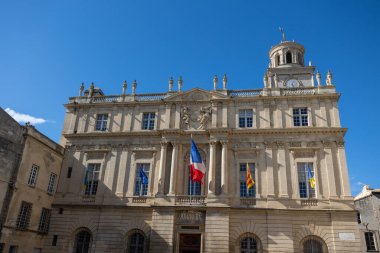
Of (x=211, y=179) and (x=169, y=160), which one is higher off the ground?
(x=169, y=160)

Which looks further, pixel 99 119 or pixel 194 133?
pixel 99 119

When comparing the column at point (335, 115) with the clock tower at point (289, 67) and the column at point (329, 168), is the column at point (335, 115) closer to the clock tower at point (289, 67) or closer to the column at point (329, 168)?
the column at point (329, 168)

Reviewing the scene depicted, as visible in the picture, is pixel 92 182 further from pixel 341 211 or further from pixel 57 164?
pixel 341 211

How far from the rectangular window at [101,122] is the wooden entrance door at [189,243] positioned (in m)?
11.9

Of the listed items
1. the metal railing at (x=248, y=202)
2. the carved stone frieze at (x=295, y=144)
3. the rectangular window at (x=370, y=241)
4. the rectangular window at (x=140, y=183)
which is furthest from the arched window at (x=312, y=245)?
the rectangular window at (x=370, y=241)

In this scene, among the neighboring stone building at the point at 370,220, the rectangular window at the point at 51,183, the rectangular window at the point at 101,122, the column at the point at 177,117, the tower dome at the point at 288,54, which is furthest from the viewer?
the tower dome at the point at 288,54

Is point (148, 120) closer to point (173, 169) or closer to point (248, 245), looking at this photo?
point (173, 169)

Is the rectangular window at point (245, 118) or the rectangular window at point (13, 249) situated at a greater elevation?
the rectangular window at point (245, 118)

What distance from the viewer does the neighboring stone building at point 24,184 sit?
2150 centimetres

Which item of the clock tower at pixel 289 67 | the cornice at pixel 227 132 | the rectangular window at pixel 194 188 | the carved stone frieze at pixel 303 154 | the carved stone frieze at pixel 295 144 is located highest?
the clock tower at pixel 289 67

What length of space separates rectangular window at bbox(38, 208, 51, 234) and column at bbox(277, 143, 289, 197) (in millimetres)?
18376

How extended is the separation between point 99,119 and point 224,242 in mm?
15443

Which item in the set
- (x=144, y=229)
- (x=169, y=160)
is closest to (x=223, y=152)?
(x=169, y=160)

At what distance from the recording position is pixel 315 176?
76.8 ft
